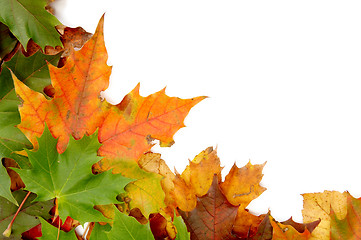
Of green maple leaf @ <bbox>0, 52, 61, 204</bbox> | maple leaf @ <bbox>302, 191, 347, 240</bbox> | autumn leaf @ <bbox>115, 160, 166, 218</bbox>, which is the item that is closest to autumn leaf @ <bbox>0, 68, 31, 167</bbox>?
green maple leaf @ <bbox>0, 52, 61, 204</bbox>

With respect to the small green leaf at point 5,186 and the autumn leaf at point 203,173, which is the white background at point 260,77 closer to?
the autumn leaf at point 203,173

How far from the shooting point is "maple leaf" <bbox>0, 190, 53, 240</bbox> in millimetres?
741

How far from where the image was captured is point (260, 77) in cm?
67

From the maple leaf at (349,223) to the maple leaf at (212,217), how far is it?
0.17m

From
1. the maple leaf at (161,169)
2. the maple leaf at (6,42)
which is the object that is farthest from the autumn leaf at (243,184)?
the maple leaf at (6,42)

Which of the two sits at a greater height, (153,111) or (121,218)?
(153,111)

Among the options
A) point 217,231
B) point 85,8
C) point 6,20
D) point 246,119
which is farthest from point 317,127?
point 6,20

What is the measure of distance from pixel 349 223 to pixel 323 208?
0.24 feet

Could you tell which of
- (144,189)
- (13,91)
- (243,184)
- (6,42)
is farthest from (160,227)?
(6,42)

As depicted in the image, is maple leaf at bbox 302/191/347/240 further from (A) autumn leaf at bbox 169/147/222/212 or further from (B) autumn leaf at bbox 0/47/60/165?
(B) autumn leaf at bbox 0/47/60/165

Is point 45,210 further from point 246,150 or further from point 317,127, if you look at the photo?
point 317,127

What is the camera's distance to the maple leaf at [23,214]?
741mm

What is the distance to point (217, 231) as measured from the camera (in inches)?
24.2

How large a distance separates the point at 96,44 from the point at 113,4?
0.14m
